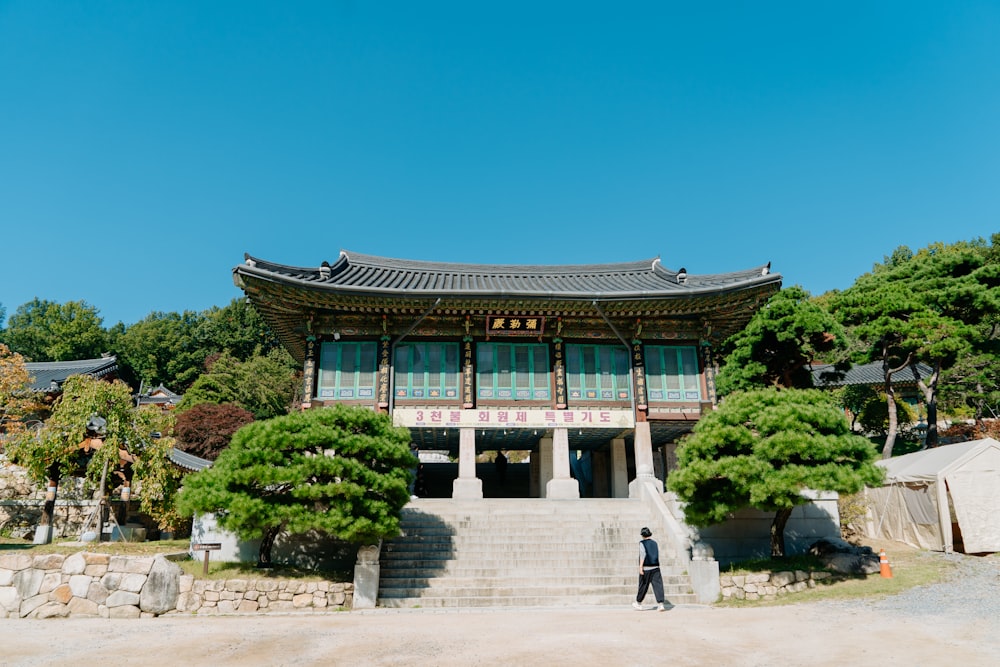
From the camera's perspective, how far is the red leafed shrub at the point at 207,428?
2794cm

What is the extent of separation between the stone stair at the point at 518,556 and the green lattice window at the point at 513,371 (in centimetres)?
394

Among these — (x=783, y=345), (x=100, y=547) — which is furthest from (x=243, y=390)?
(x=783, y=345)

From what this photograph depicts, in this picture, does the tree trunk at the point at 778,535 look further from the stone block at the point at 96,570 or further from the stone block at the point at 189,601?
the stone block at the point at 96,570

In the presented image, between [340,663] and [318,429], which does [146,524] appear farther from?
[340,663]

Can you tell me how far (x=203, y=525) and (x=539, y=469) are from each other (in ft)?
37.2

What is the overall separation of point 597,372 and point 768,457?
834cm

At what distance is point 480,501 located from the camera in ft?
51.0

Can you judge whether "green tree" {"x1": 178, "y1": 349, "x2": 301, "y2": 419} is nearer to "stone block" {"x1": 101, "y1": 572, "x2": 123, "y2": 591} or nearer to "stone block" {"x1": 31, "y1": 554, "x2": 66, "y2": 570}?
"stone block" {"x1": 31, "y1": 554, "x2": 66, "y2": 570}

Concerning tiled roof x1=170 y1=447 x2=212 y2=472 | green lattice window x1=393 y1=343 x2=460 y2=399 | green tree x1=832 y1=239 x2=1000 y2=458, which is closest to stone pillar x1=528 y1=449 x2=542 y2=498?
green lattice window x1=393 y1=343 x2=460 y2=399

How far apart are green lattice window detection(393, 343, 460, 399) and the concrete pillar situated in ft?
12.8

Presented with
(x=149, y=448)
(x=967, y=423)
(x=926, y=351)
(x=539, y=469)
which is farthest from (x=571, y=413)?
(x=967, y=423)

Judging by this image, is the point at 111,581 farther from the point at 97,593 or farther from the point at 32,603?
the point at 32,603

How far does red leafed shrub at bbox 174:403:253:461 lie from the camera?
1100 inches

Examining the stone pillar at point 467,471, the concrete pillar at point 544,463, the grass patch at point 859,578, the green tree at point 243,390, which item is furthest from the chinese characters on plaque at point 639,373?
the green tree at point 243,390
